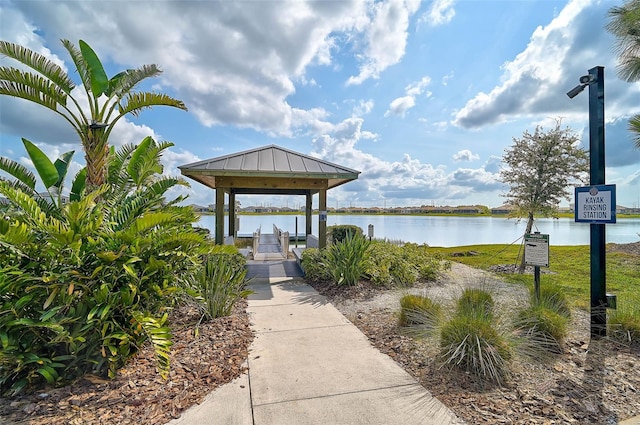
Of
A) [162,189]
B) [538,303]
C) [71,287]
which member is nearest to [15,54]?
[162,189]

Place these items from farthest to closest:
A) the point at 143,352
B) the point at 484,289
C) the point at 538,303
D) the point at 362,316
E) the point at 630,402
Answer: the point at 362,316
the point at 484,289
the point at 538,303
the point at 143,352
the point at 630,402

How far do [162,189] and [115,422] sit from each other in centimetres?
280

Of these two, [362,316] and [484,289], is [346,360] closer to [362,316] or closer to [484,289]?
[362,316]

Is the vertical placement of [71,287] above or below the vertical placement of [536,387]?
above

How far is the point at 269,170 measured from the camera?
7.47 metres

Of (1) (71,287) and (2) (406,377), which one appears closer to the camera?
(1) (71,287)

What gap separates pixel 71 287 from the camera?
8.80ft

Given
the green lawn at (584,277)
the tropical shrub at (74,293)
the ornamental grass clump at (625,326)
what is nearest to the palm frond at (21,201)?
the tropical shrub at (74,293)

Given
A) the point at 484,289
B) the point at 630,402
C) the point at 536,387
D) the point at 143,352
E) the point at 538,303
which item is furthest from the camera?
the point at 484,289

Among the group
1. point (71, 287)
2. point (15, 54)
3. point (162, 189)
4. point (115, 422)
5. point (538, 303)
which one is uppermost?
point (15, 54)

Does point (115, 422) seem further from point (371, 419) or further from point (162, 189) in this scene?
point (162, 189)

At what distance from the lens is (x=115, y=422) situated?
2352 millimetres

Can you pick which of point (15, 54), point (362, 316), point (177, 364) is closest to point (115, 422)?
point (177, 364)

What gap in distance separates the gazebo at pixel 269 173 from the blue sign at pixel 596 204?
15.3 feet
